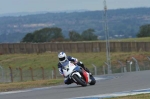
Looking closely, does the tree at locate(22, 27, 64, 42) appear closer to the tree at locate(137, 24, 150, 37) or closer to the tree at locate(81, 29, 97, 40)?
the tree at locate(81, 29, 97, 40)

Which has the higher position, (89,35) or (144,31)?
(144,31)

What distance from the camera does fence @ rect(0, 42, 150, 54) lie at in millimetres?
72600

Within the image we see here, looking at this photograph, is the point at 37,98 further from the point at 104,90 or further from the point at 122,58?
the point at 122,58

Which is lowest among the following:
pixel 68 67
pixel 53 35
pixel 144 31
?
pixel 53 35

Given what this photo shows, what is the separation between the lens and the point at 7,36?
13650cm

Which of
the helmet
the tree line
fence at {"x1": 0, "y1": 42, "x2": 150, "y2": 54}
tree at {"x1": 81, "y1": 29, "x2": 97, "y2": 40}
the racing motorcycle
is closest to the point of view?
the helmet

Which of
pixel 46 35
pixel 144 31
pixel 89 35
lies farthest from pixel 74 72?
pixel 46 35

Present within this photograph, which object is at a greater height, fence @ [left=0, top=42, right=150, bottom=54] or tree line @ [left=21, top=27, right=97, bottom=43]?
fence @ [left=0, top=42, right=150, bottom=54]

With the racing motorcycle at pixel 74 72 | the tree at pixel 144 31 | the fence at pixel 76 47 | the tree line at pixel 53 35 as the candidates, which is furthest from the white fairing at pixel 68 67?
the tree line at pixel 53 35

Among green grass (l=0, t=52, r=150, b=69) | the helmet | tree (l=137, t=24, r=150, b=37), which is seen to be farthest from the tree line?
the helmet

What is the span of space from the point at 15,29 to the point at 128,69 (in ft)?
392

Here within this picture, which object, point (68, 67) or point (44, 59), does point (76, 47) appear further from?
point (68, 67)

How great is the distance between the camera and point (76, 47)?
257ft

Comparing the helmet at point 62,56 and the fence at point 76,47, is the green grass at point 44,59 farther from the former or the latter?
the helmet at point 62,56
